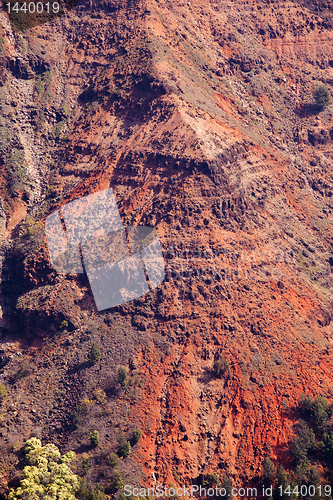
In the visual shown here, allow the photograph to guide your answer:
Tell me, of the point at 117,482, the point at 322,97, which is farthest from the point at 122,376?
the point at 322,97

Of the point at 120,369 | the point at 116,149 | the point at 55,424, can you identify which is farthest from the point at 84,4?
the point at 55,424

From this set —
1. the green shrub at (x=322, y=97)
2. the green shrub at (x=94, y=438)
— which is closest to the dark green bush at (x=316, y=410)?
the green shrub at (x=94, y=438)

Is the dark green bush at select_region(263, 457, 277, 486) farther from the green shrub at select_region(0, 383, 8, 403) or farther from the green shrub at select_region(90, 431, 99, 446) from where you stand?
the green shrub at select_region(0, 383, 8, 403)

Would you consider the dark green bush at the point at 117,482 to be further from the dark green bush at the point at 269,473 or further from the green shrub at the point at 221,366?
the green shrub at the point at 221,366

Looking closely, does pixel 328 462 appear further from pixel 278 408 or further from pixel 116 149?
pixel 116 149

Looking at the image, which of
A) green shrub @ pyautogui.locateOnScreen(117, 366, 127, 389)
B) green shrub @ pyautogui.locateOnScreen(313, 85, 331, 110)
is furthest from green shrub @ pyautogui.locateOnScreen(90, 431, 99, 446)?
green shrub @ pyautogui.locateOnScreen(313, 85, 331, 110)

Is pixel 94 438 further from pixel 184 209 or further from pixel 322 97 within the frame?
pixel 322 97
